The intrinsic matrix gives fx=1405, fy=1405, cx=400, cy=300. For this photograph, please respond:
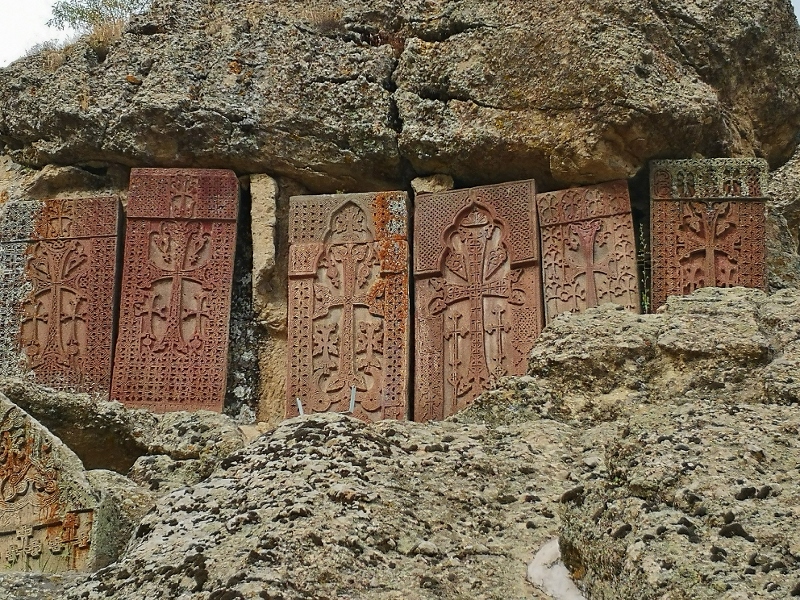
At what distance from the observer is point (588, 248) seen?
27.8 ft

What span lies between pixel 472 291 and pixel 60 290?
8.52 feet

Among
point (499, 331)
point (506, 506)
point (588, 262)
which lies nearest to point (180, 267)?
point (499, 331)

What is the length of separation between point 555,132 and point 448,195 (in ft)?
2.53

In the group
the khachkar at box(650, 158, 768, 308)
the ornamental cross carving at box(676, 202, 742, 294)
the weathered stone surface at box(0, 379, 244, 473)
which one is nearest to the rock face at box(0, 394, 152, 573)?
the weathered stone surface at box(0, 379, 244, 473)

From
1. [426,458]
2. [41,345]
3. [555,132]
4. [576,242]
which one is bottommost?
[426,458]

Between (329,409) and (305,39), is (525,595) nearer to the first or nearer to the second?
(329,409)

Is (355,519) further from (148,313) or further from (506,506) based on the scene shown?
(148,313)

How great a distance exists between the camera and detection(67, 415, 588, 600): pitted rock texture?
4.14 meters

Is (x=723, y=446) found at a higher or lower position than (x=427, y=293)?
lower

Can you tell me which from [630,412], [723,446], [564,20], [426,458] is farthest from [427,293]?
[723,446]

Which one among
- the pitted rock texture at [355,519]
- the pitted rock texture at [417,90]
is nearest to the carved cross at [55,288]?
the pitted rock texture at [417,90]

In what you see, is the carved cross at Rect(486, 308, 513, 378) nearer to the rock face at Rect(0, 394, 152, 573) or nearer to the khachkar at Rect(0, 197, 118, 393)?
the khachkar at Rect(0, 197, 118, 393)

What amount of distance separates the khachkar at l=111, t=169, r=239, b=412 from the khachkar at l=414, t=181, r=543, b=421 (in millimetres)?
1227

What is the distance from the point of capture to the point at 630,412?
5.63m
